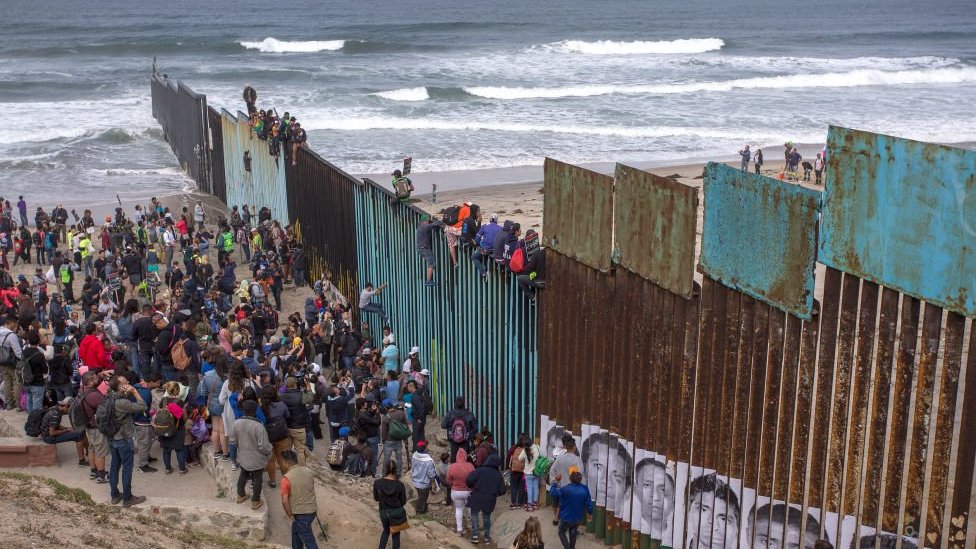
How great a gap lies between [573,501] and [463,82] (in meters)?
53.5

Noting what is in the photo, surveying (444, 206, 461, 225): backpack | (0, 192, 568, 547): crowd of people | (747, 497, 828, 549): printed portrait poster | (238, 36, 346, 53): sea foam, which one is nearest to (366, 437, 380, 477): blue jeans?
(0, 192, 568, 547): crowd of people

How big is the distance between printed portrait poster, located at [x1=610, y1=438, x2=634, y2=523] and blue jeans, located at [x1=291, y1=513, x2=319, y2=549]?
2.99 m

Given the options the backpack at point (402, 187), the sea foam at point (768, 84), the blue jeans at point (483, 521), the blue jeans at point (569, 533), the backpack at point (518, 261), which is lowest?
the blue jeans at point (483, 521)

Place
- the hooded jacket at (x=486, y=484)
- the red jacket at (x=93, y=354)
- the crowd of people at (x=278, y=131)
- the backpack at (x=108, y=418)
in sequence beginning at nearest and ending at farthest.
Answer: the backpack at (x=108, y=418), the hooded jacket at (x=486, y=484), the red jacket at (x=93, y=354), the crowd of people at (x=278, y=131)

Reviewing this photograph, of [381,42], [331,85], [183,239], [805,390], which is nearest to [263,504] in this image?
[805,390]

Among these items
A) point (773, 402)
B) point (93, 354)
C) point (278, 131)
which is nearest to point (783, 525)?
point (773, 402)

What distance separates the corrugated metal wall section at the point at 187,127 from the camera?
29.0 meters

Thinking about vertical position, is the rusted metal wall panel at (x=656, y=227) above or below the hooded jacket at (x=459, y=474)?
above

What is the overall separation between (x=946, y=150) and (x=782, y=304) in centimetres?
183

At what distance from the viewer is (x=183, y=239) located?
2202 centimetres

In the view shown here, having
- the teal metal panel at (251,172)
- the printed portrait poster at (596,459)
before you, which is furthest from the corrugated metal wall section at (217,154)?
the printed portrait poster at (596,459)

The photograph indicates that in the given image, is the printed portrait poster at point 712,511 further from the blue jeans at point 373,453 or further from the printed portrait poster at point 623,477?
the blue jeans at point 373,453

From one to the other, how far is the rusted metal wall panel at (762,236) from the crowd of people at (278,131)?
12.0 metres

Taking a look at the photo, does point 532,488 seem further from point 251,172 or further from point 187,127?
point 187,127
